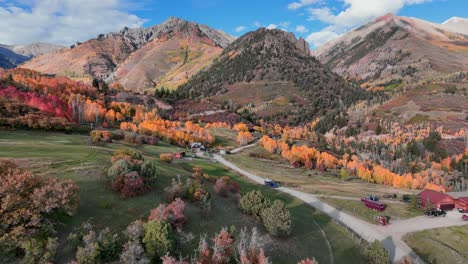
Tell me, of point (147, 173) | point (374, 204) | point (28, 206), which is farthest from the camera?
point (374, 204)

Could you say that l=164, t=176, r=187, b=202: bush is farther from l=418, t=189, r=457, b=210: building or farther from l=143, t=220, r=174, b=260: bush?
l=418, t=189, r=457, b=210: building

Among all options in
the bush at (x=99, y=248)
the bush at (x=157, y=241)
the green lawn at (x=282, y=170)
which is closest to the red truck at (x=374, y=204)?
the green lawn at (x=282, y=170)

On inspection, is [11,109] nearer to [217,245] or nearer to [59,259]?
[59,259]

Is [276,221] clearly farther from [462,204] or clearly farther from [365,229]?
[462,204]

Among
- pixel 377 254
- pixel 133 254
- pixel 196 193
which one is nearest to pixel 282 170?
pixel 377 254

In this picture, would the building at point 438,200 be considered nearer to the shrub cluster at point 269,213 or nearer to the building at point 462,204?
the building at point 462,204

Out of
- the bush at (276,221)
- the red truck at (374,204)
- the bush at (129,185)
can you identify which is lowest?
the red truck at (374,204)

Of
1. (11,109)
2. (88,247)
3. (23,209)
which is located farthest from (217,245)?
(11,109)
